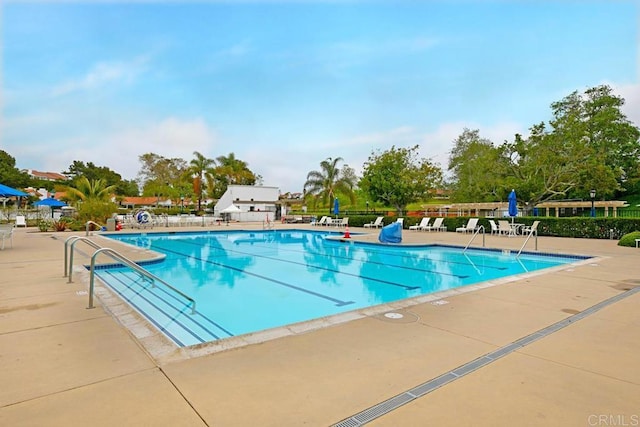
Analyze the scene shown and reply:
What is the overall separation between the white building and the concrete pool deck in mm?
29959

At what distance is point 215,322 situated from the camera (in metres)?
5.13

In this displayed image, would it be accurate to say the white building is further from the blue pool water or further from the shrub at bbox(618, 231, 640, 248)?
the shrub at bbox(618, 231, 640, 248)

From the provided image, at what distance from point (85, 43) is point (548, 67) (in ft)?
64.7

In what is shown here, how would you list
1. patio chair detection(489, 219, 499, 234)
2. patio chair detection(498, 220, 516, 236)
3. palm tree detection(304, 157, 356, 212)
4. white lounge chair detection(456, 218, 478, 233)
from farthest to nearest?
palm tree detection(304, 157, 356, 212)
white lounge chair detection(456, 218, 478, 233)
patio chair detection(489, 219, 499, 234)
patio chair detection(498, 220, 516, 236)

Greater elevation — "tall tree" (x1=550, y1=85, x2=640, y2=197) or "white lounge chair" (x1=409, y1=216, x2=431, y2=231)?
"tall tree" (x1=550, y1=85, x2=640, y2=197)

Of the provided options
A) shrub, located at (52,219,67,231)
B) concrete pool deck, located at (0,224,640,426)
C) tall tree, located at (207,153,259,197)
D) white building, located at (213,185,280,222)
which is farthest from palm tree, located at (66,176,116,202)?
concrete pool deck, located at (0,224,640,426)

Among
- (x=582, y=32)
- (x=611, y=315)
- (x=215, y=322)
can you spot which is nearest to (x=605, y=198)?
(x=582, y=32)

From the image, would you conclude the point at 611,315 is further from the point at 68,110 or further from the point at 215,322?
the point at 68,110

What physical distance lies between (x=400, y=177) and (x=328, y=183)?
1002 centimetres

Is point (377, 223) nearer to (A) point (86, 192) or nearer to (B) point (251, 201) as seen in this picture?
(B) point (251, 201)

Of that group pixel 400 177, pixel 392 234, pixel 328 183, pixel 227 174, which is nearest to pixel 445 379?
pixel 392 234

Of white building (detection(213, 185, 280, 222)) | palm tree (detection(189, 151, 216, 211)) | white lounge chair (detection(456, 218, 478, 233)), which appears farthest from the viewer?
palm tree (detection(189, 151, 216, 211))

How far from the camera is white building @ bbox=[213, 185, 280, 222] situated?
3400 centimetres

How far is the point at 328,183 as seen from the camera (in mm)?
33906
